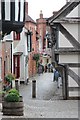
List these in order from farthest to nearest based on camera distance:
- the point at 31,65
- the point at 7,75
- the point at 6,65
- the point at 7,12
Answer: the point at 31,65 < the point at 6,65 < the point at 7,75 < the point at 7,12

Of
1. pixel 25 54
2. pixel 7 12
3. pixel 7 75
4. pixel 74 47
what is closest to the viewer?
pixel 7 12

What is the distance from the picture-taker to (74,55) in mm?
26438

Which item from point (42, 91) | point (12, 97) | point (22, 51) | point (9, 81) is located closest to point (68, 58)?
point (42, 91)

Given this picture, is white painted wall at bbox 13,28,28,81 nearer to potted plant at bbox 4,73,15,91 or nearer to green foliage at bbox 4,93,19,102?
potted plant at bbox 4,73,15,91

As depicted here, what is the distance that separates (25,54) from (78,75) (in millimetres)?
20160

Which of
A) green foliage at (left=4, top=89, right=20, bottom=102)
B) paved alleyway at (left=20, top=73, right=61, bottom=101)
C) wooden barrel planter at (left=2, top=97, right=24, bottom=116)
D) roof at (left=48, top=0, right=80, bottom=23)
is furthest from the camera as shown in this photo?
paved alleyway at (left=20, top=73, right=61, bottom=101)

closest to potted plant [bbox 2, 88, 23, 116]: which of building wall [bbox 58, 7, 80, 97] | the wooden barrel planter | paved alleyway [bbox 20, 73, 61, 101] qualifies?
the wooden barrel planter

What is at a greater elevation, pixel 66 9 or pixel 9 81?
pixel 66 9

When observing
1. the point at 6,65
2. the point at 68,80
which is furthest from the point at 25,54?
the point at 68,80

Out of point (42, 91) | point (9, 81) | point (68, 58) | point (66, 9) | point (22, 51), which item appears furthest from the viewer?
point (22, 51)

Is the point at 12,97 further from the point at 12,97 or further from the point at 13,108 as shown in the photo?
the point at 13,108

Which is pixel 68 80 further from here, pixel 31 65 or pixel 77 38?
pixel 31 65

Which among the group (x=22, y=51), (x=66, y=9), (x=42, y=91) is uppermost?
(x=66, y=9)

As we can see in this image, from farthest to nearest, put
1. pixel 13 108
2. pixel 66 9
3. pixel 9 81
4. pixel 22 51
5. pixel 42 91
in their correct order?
1. pixel 22 51
2. pixel 42 91
3. pixel 9 81
4. pixel 66 9
5. pixel 13 108
